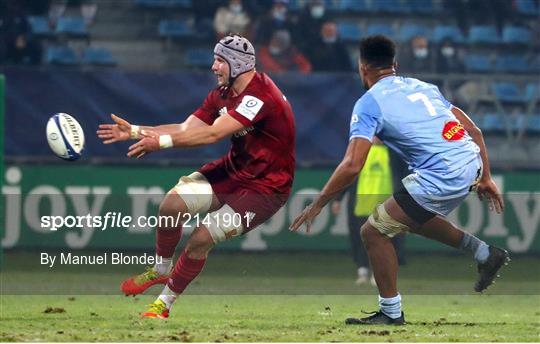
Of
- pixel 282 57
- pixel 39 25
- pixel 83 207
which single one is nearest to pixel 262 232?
pixel 83 207

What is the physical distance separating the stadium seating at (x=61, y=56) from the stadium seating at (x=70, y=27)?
0.30 metres

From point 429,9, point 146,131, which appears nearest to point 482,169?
point 146,131

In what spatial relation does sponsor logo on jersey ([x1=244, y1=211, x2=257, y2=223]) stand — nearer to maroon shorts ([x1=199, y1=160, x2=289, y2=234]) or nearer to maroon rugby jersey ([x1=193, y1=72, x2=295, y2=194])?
maroon shorts ([x1=199, y1=160, x2=289, y2=234])

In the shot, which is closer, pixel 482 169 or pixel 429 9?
pixel 482 169

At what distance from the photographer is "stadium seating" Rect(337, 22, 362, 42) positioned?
21.8 m

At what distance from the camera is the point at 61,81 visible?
18547mm

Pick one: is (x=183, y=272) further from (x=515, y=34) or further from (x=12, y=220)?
(x=515, y=34)

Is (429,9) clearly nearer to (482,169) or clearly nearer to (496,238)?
(496,238)

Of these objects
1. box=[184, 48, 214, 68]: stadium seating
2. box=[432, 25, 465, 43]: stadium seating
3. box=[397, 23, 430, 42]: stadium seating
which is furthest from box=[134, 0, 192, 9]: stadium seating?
box=[432, 25, 465, 43]: stadium seating

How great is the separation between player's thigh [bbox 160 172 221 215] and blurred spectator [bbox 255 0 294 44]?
32.1 feet

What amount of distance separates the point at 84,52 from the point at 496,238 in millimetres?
7997

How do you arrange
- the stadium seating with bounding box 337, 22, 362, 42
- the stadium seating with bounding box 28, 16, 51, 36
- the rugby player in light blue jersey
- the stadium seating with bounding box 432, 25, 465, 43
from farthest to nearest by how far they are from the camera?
the stadium seating with bounding box 337, 22, 362, 42 → the stadium seating with bounding box 432, 25, 465, 43 → the stadium seating with bounding box 28, 16, 51, 36 → the rugby player in light blue jersey

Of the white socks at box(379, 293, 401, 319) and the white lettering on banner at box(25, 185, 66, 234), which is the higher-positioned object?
the white socks at box(379, 293, 401, 319)

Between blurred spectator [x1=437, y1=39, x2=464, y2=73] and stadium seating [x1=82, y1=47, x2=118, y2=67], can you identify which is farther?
blurred spectator [x1=437, y1=39, x2=464, y2=73]
